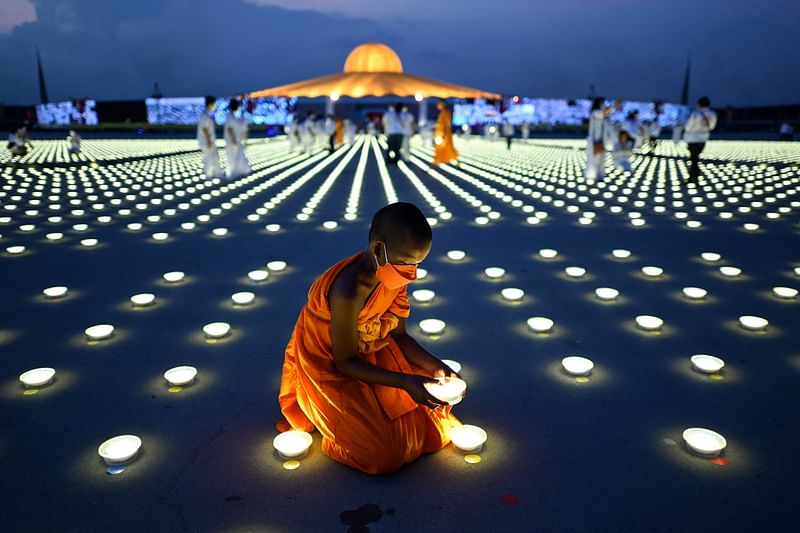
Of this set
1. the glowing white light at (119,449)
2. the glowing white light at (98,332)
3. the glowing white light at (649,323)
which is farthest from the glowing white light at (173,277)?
the glowing white light at (649,323)

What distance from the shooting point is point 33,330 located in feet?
9.82

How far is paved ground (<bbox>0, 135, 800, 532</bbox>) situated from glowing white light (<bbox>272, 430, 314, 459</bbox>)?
0.06 meters

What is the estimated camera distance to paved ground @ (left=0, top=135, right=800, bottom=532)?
164 cm

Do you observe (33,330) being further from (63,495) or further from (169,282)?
(63,495)

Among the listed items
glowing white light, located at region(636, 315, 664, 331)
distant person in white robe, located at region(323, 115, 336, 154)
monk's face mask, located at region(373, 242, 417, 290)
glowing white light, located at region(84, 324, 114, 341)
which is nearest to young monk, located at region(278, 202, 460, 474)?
monk's face mask, located at region(373, 242, 417, 290)

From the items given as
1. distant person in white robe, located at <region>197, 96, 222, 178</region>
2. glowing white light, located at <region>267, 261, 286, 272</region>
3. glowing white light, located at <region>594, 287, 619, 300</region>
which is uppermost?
distant person in white robe, located at <region>197, 96, 222, 178</region>

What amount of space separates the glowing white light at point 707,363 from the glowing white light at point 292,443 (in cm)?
182

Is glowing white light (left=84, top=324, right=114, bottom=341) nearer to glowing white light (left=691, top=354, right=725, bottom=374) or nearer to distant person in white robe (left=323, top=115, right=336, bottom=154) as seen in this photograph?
glowing white light (left=691, top=354, right=725, bottom=374)

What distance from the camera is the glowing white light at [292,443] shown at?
1.83 m

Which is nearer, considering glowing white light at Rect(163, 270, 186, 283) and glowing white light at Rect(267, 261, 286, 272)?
glowing white light at Rect(163, 270, 186, 283)

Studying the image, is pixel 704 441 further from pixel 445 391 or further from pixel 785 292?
pixel 785 292

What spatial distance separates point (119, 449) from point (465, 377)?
143cm

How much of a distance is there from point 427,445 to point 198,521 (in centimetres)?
78

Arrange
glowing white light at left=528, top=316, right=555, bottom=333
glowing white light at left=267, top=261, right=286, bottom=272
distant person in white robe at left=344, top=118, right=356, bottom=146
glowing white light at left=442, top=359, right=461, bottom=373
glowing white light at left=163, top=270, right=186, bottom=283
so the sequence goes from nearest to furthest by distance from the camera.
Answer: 1. glowing white light at left=442, top=359, right=461, bottom=373
2. glowing white light at left=528, top=316, right=555, bottom=333
3. glowing white light at left=163, top=270, right=186, bottom=283
4. glowing white light at left=267, top=261, right=286, bottom=272
5. distant person in white robe at left=344, top=118, right=356, bottom=146
